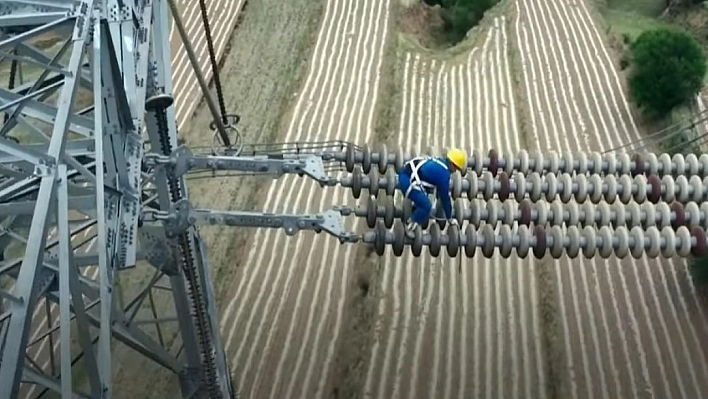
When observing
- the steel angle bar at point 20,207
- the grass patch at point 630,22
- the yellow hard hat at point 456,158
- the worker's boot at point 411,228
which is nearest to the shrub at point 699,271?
the yellow hard hat at point 456,158

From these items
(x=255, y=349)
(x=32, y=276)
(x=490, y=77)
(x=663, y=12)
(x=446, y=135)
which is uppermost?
(x=663, y=12)

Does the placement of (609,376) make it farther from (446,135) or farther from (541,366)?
(446,135)

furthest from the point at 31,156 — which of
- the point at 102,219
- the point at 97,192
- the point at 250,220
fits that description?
the point at 250,220

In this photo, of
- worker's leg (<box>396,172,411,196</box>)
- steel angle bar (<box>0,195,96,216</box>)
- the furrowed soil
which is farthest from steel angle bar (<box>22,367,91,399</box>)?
the furrowed soil

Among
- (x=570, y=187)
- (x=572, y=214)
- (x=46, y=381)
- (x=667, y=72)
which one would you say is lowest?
(x=46, y=381)

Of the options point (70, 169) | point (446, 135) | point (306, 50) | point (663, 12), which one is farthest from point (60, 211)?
point (663, 12)

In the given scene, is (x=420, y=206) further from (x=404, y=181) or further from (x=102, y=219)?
(x=102, y=219)
